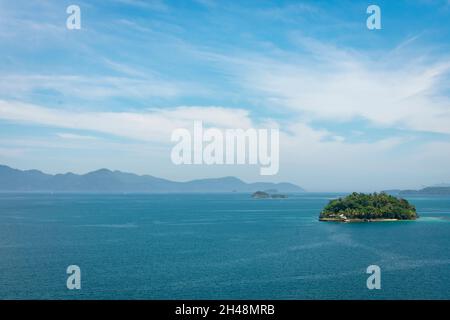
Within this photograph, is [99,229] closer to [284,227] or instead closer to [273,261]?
[284,227]

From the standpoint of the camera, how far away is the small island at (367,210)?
84000mm

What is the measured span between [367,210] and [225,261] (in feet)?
167

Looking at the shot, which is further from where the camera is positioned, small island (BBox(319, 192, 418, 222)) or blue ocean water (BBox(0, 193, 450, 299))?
small island (BBox(319, 192, 418, 222))

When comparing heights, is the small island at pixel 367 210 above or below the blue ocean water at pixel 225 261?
above

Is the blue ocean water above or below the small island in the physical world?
below

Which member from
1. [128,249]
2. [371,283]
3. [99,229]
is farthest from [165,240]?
[371,283]

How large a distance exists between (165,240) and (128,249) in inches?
341

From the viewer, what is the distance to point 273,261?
43312 millimetres

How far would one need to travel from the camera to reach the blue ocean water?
3225 cm

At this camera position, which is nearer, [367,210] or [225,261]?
[225,261]

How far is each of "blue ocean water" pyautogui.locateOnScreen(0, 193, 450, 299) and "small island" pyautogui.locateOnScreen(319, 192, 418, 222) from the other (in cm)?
1055

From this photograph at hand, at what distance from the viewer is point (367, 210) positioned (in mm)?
84500

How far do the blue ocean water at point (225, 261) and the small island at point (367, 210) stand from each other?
10.6m

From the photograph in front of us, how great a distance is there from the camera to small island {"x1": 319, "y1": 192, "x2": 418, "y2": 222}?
8400 centimetres
